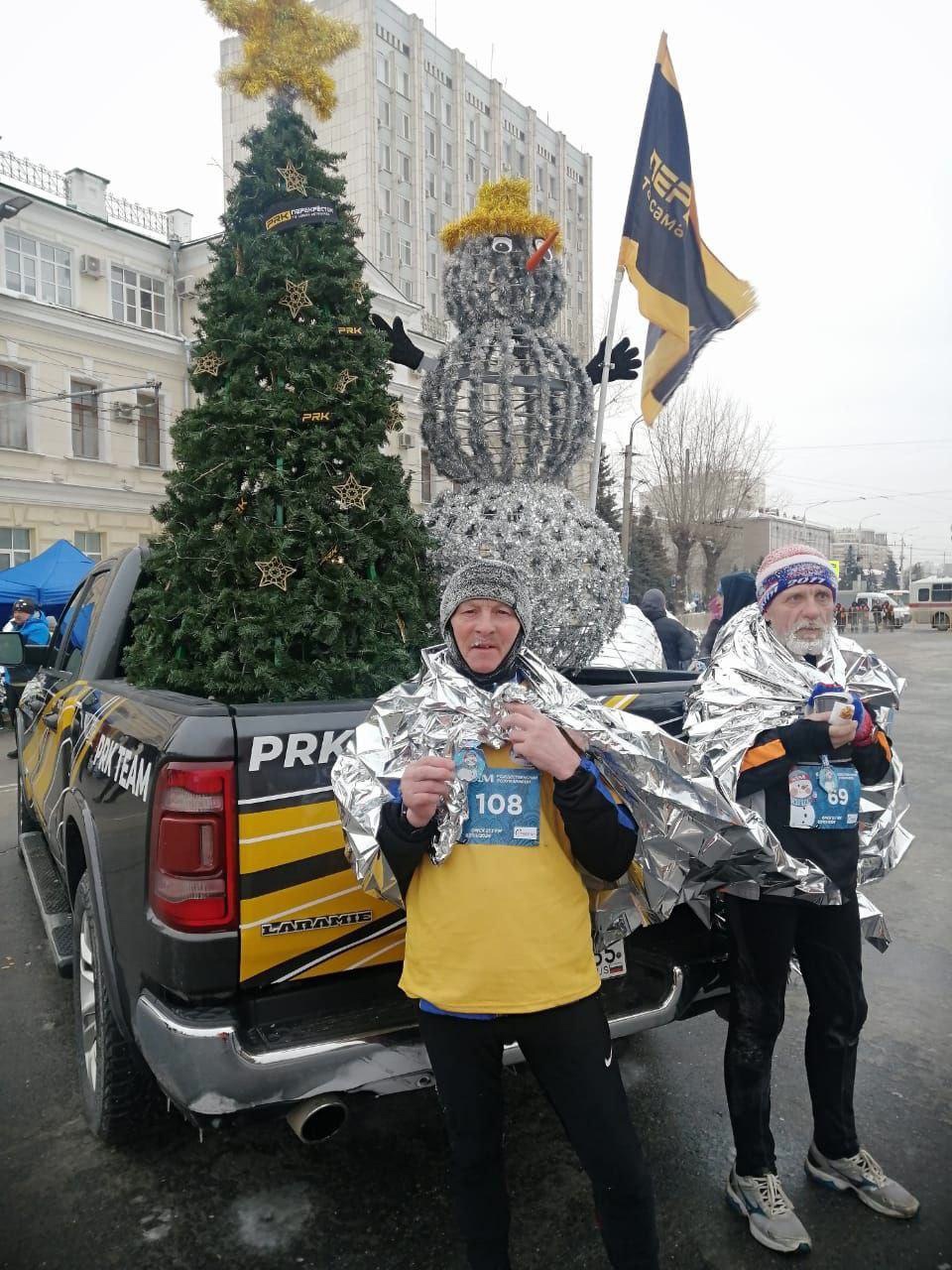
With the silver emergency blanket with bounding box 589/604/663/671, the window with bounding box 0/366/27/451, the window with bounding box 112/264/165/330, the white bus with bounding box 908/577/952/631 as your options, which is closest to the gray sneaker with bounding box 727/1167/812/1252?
the silver emergency blanket with bounding box 589/604/663/671

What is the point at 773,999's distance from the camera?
2385mm

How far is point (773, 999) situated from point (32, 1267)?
2.03m

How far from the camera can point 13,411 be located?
71.0 ft

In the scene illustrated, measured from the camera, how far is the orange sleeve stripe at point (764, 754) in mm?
2258

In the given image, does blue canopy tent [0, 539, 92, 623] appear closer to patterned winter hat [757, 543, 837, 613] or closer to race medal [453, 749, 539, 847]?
patterned winter hat [757, 543, 837, 613]

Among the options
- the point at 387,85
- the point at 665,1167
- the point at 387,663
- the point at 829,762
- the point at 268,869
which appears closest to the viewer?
the point at 268,869

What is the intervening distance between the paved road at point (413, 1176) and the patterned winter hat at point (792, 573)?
169 centimetres

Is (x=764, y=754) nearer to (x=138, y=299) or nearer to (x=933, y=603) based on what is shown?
(x=138, y=299)

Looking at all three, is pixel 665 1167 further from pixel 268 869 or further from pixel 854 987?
pixel 268 869

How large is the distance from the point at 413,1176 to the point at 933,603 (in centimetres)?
5403

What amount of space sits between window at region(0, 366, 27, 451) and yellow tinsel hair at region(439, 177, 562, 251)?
20.6m

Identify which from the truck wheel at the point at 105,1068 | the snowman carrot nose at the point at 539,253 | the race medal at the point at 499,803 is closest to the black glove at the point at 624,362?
the snowman carrot nose at the point at 539,253

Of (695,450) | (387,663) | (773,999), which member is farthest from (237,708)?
(695,450)

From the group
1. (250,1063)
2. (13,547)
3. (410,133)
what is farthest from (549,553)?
(410,133)
